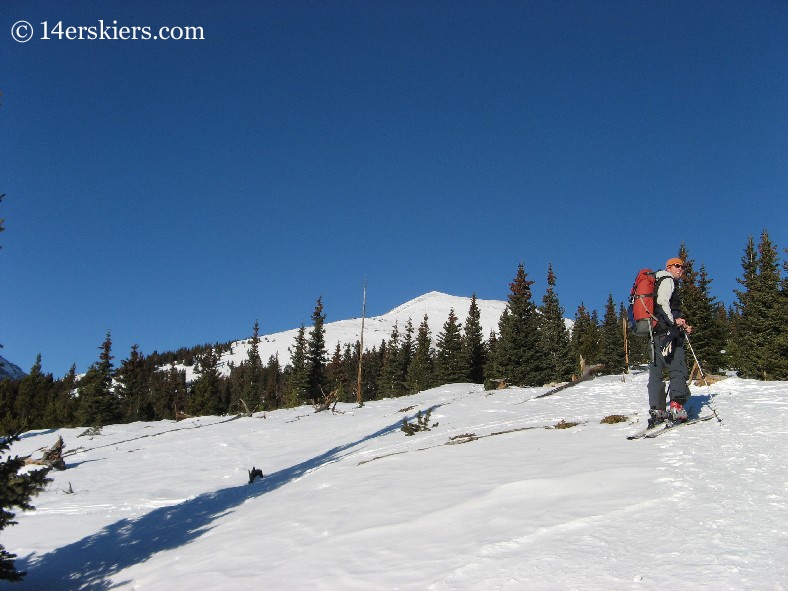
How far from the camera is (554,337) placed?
5266cm

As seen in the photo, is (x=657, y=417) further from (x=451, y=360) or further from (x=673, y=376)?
(x=451, y=360)

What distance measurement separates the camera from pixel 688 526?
389cm

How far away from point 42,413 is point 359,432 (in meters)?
74.1

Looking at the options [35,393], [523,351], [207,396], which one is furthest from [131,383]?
[523,351]

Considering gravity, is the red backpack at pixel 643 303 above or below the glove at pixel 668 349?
above

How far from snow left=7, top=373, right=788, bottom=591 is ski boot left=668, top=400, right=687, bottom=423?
218 millimetres

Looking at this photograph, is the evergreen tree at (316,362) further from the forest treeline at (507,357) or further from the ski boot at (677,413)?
the ski boot at (677,413)

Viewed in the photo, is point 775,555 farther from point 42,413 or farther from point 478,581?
point 42,413

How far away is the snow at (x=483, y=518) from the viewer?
A: 354 cm

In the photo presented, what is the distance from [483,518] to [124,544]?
7067mm

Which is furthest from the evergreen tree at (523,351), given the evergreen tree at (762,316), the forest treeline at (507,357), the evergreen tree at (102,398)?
the evergreen tree at (102,398)

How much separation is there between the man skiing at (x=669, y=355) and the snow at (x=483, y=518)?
0.50 metres

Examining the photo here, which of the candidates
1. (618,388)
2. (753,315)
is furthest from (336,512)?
(753,315)

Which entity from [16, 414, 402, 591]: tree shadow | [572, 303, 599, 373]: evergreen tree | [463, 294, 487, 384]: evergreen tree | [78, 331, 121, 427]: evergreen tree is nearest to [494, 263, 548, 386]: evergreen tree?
[572, 303, 599, 373]: evergreen tree
